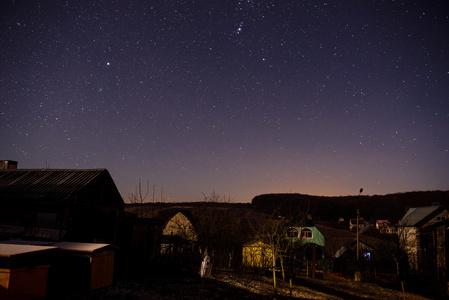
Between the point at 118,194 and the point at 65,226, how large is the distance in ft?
18.2

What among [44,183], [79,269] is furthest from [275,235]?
[44,183]

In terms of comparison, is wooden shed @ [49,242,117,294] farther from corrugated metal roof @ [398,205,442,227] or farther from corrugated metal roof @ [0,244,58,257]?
corrugated metal roof @ [398,205,442,227]

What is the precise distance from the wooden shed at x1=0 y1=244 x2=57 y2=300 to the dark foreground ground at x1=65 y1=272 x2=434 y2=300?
2557 millimetres

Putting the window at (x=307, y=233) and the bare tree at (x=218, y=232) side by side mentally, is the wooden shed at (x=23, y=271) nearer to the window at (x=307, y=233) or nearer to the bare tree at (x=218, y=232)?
the bare tree at (x=218, y=232)

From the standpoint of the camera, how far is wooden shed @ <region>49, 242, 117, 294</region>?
10070mm

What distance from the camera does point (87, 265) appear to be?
10.2 meters

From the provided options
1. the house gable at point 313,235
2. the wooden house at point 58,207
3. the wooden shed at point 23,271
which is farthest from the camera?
the house gable at point 313,235

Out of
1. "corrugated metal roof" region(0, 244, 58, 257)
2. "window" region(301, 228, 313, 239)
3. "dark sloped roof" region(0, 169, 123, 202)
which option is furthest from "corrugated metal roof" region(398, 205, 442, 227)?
"corrugated metal roof" region(0, 244, 58, 257)

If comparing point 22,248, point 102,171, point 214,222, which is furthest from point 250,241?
point 22,248

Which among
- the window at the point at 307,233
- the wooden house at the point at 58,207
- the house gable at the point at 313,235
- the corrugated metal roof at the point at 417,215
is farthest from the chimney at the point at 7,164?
the corrugated metal roof at the point at 417,215

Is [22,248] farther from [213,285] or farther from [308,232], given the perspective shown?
[308,232]

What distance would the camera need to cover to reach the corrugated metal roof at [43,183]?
17047 mm

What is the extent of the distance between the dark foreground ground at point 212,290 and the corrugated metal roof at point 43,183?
624cm

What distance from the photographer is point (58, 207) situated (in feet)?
55.5
